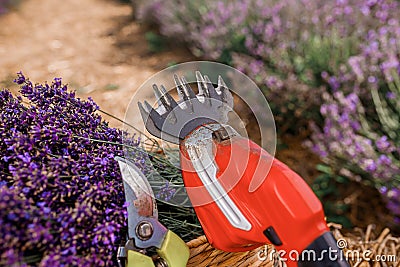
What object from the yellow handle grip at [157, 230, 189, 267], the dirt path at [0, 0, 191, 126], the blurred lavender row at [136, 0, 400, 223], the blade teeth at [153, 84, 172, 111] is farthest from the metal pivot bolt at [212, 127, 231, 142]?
the dirt path at [0, 0, 191, 126]

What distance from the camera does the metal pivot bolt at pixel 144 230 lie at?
33.8 inches

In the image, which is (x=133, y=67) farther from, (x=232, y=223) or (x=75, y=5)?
(x=232, y=223)

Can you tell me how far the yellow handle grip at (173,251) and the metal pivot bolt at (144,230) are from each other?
4 centimetres

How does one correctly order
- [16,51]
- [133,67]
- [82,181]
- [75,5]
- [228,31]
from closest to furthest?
[82,181] < [228,31] < [133,67] < [16,51] < [75,5]

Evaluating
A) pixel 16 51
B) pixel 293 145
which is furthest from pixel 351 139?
pixel 16 51

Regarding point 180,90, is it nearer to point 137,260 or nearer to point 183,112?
point 183,112

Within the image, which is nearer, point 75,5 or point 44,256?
point 44,256

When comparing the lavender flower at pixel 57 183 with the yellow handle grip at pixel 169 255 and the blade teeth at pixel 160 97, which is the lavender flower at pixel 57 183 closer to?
the yellow handle grip at pixel 169 255

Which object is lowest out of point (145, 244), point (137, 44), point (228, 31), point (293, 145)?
point (145, 244)

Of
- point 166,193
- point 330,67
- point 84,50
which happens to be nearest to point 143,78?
point 84,50

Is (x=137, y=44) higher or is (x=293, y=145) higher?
(x=137, y=44)

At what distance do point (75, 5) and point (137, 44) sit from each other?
116cm

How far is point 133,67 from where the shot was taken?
11.6 ft

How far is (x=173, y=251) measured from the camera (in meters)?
0.90
